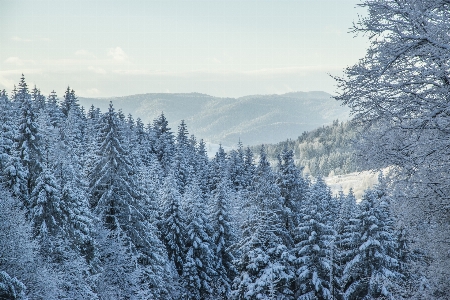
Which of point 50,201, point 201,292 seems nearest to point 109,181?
point 50,201

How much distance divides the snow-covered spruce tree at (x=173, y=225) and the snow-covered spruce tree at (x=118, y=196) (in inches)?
176

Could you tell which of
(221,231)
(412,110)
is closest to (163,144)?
(221,231)

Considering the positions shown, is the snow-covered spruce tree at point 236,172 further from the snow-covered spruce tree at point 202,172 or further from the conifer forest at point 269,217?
the conifer forest at point 269,217

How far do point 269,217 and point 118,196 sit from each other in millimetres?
10160

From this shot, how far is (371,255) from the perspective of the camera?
79.6 feet

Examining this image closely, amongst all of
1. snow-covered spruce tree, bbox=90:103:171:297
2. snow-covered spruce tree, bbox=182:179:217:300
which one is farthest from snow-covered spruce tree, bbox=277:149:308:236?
snow-covered spruce tree, bbox=90:103:171:297

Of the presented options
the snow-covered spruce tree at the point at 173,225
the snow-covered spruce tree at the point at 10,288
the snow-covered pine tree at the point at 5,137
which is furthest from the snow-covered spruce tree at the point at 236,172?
the snow-covered spruce tree at the point at 10,288

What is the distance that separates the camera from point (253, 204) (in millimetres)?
24984

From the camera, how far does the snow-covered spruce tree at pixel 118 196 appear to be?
2528cm

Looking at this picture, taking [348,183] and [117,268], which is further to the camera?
[348,183]

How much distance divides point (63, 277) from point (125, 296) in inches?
216

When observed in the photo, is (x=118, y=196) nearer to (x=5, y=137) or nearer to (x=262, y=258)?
(x=262, y=258)

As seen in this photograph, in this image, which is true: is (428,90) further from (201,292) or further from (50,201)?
(201,292)

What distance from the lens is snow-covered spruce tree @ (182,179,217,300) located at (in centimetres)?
3094
